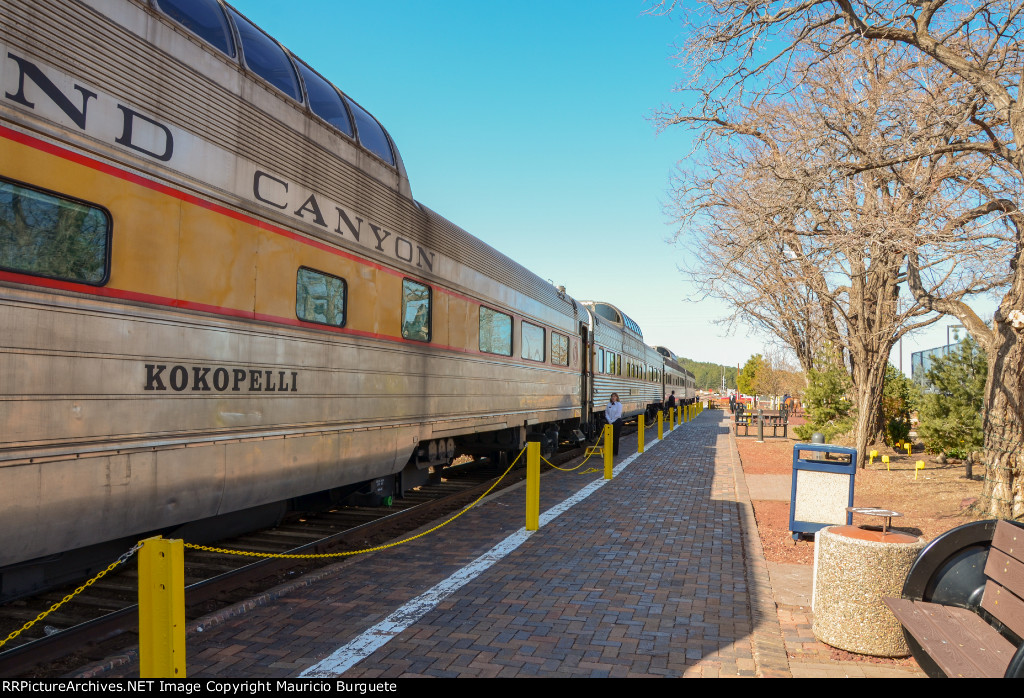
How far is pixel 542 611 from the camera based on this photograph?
16.8 ft

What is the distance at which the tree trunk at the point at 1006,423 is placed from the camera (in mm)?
8203

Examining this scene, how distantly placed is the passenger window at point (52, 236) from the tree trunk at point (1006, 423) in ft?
29.2

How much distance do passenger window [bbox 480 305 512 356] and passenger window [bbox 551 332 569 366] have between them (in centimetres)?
290

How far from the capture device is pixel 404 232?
7.59 m

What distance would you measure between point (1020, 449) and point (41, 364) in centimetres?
947

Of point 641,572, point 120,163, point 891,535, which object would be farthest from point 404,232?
point 891,535

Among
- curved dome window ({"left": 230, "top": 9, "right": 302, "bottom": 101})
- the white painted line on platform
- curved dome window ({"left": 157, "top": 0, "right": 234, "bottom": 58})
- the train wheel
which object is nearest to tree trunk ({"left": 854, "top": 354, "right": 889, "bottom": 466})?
the white painted line on platform

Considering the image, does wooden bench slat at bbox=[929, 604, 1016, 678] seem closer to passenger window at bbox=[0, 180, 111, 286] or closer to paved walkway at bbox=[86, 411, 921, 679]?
paved walkway at bbox=[86, 411, 921, 679]

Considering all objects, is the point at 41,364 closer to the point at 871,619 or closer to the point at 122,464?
the point at 122,464

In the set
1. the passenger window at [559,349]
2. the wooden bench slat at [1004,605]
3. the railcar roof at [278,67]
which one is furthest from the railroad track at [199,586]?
the passenger window at [559,349]

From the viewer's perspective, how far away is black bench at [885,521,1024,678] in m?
3.35

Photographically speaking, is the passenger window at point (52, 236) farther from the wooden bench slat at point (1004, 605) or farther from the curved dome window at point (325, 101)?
the wooden bench slat at point (1004, 605)

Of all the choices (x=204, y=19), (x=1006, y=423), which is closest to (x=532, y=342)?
(x=1006, y=423)

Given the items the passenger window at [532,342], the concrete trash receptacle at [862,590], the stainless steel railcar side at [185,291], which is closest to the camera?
the stainless steel railcar side at [185,291]
